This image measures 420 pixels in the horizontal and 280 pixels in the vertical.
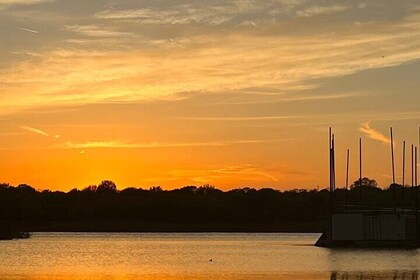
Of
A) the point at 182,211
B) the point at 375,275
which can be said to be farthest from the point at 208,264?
the point at 182,211

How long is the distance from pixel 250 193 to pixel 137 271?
116269mm

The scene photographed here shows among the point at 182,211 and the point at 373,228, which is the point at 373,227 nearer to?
the point at 373,228

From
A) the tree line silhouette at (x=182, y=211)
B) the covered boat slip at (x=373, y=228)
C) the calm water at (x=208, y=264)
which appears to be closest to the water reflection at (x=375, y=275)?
the calm water at (x=208, y=264)

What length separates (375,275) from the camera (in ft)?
238

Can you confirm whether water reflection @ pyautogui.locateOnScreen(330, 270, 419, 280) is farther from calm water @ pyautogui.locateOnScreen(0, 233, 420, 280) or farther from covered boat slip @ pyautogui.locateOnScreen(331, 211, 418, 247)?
covered boat slip @ pyautogui.locateOnScreen(331, 211, 418, 247)

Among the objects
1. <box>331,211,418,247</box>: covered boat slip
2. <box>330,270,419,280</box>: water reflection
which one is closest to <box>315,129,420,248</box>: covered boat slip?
<box>331,211,418,247</box>: covered boat slip

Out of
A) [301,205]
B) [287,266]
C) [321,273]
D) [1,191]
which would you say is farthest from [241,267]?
[1,191]

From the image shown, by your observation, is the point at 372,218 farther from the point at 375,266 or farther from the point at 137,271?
the point at 137,271

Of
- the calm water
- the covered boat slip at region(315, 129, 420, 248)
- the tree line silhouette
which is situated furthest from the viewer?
the tree line silhouette

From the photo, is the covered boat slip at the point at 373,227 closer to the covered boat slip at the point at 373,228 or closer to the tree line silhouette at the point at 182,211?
the covered boat slip at the point at 373,228

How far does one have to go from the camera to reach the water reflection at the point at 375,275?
70.2 meters

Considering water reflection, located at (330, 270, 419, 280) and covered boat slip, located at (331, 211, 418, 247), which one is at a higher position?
covered boat slip, located at (331, 211, 418, 247)

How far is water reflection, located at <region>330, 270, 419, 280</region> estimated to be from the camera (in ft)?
230

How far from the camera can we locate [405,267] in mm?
80750
